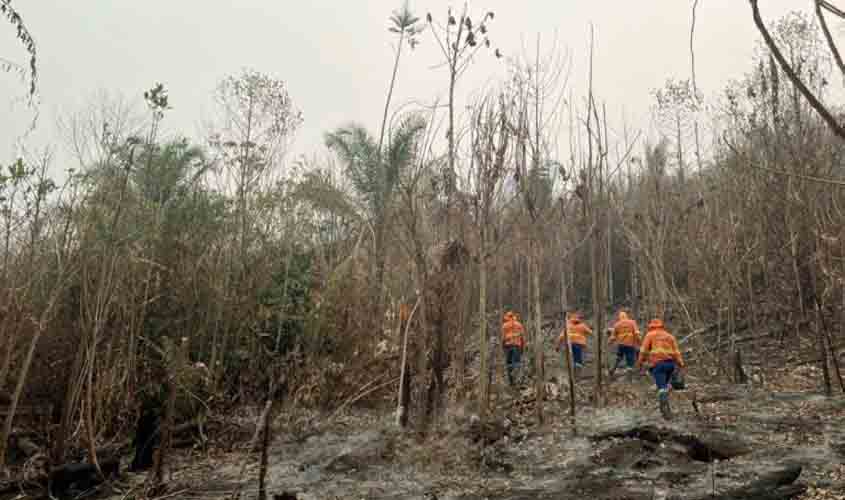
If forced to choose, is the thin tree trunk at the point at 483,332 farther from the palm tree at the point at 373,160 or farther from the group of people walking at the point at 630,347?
the palm tree at the point at 373,160

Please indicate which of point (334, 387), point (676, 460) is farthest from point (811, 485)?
point (334, 387)

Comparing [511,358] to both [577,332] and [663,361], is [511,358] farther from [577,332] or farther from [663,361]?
[663,361]

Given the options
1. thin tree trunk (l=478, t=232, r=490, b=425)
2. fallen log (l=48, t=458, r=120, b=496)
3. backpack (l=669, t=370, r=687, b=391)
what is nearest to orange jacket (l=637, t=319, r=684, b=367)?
backpack (l=669, t=370, r=687, b=391)

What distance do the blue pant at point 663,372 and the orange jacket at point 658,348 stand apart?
58 mm

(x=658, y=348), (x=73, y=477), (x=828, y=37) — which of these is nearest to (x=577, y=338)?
(x=658, y=348)

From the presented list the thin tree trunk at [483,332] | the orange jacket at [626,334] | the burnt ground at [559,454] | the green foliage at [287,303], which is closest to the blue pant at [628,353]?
the orange jacket at [626,334]

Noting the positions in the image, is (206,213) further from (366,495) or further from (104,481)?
(366,495)

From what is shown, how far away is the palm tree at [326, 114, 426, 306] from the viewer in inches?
572

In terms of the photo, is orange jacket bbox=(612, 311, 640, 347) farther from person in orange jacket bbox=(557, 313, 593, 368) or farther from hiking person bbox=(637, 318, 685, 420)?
hiking person bbox=(637, 318, 685, 420)

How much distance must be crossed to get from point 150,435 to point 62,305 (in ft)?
7.11

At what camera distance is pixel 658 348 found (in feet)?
29.6

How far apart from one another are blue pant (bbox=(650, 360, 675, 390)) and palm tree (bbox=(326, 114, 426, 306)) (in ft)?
21.9

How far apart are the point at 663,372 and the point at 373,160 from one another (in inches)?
338

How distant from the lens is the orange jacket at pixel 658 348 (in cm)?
896
